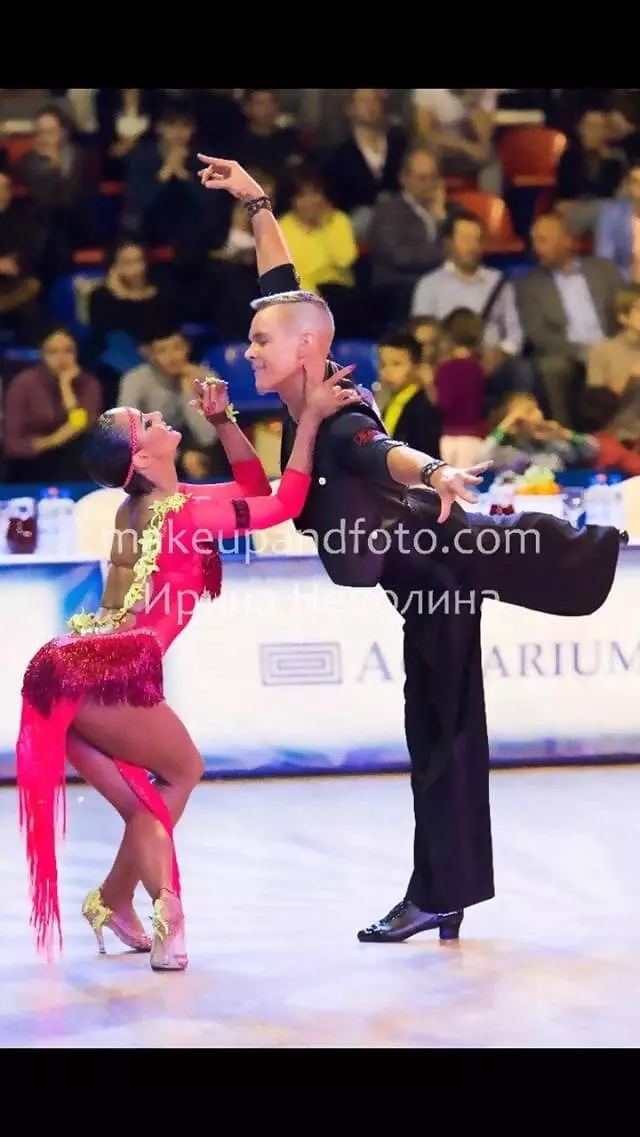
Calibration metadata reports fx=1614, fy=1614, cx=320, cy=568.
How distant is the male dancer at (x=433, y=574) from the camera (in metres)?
3.93

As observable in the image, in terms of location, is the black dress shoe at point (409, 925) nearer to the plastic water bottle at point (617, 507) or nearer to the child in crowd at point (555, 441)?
the plastic water bottle at point (617, 507)

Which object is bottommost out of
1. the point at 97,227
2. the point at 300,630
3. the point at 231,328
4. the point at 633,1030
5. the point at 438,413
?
the point at 633,1030

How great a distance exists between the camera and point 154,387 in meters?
7.75

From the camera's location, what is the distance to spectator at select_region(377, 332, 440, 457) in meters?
7.07

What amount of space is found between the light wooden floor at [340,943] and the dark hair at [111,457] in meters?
1.19

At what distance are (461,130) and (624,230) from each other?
1.02 meters

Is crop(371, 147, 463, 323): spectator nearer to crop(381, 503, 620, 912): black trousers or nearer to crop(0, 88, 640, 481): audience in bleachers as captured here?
crop(0, 88, 640, 481): audience in bleachers

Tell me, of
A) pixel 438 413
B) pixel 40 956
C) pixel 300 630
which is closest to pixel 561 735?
pixel 300 630

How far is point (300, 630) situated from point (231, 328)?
2422mm

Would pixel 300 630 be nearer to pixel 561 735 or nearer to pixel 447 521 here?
pixel 561 735

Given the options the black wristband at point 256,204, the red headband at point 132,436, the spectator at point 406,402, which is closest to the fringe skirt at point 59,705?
the red headband at point 132,436

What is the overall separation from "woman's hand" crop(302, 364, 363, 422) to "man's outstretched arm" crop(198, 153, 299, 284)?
38cm

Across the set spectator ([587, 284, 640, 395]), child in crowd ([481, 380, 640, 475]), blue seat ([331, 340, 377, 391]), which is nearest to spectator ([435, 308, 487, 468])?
child in crowd ([481, 380, 640, 475])

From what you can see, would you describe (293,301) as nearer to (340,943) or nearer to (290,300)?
(290,300)
